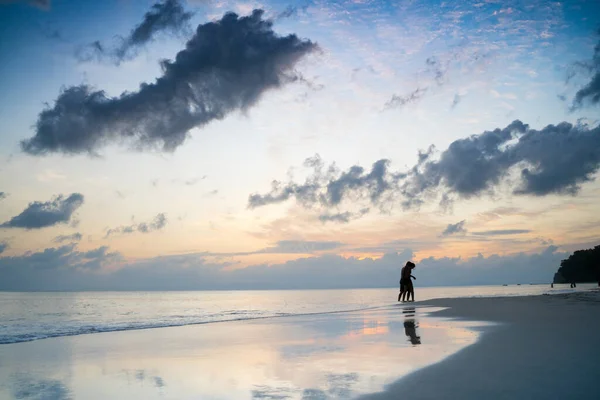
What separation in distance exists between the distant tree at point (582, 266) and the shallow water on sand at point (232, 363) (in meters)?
159

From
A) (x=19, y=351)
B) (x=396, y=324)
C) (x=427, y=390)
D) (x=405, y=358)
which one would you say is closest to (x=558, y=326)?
(x=396, y=324)

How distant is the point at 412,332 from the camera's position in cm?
1397

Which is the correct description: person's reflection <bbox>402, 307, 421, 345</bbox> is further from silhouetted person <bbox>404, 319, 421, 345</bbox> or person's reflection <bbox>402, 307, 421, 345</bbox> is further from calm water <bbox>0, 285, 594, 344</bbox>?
calm water <bbox>0, 285, 594, 344</bbox>

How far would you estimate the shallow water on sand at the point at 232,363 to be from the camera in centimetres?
743

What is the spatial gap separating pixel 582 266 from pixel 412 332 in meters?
176

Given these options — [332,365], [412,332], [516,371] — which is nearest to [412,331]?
[412,332]

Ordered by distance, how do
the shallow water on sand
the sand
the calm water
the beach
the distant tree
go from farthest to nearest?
the distant tree, the calm water, the shallow water on sand, the beach, the sand

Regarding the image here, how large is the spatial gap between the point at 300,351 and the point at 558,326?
7.95 meters

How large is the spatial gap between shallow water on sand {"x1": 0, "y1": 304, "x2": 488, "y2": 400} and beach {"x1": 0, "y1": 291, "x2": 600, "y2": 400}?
3cm

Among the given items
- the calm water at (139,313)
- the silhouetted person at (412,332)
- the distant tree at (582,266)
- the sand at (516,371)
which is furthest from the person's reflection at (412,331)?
the distant tree at (582,266)

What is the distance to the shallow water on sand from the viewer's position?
7434 millimetres

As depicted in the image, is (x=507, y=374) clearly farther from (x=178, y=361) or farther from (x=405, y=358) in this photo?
(x=178, y=361)

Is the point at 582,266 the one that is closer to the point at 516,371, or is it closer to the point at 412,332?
the point at 412,332

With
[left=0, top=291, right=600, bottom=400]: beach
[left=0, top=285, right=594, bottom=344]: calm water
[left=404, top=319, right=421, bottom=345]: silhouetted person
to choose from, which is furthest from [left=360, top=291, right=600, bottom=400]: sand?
[left=0, top=285, right=594, bottom=344]: calm water
